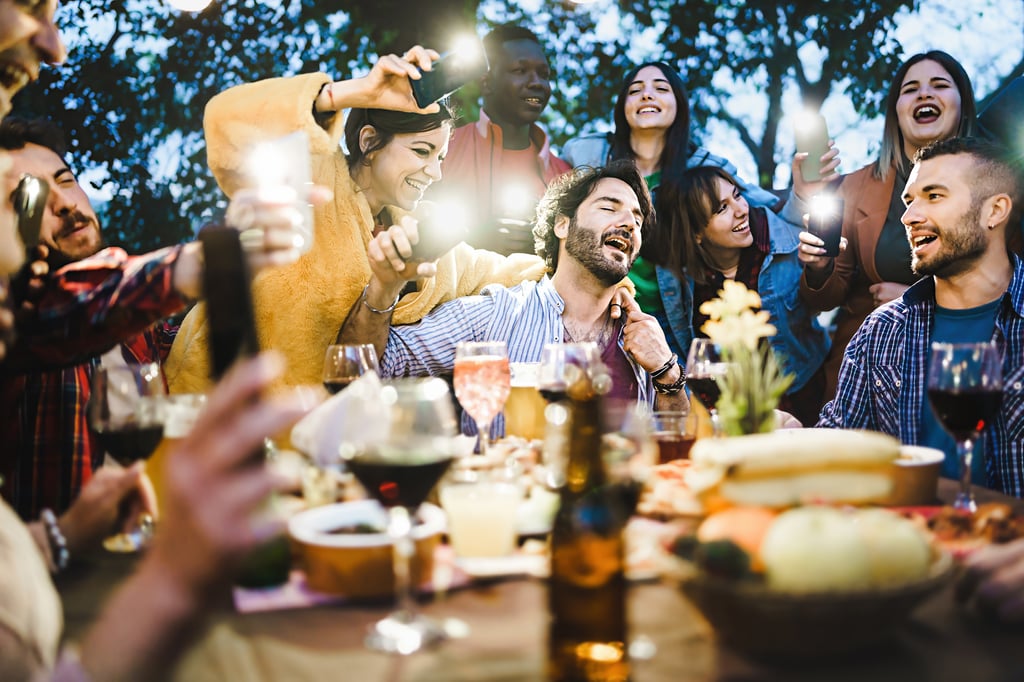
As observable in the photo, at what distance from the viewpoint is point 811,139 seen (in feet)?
10.5

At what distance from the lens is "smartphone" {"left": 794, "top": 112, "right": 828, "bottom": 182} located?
3.05m

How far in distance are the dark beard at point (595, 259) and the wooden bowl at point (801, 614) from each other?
2.18 meters

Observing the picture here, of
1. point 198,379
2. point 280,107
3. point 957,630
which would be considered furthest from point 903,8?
point 957,630

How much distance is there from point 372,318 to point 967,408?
1.71 meters

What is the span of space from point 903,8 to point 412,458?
18.0 feet

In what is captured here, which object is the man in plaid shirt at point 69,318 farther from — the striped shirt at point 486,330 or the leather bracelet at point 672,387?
the leather bracelet at point 672,387

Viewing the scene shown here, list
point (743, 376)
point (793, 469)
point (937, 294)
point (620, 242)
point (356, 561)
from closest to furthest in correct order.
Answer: point (356, 561) < point (793, 469) < point (743, 376) < point (937, 294) < point (620, 242)

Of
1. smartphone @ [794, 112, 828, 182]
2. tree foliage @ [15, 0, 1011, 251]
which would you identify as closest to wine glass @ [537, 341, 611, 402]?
smartphone @ [794, 112, 828, 182]

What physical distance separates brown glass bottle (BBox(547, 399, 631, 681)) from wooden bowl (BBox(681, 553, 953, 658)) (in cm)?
11

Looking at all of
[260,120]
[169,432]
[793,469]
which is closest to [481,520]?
[793,469]

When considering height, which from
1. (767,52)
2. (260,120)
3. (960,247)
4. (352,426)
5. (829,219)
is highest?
(767,52)

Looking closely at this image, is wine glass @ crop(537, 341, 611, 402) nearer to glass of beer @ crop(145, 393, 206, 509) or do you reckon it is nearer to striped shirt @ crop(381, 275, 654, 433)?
glass of beer @ crop(145, 393, 206, 509)

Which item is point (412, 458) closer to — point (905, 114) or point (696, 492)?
point (696, 492)

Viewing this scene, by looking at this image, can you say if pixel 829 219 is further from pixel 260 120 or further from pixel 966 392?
pixel 260 120
